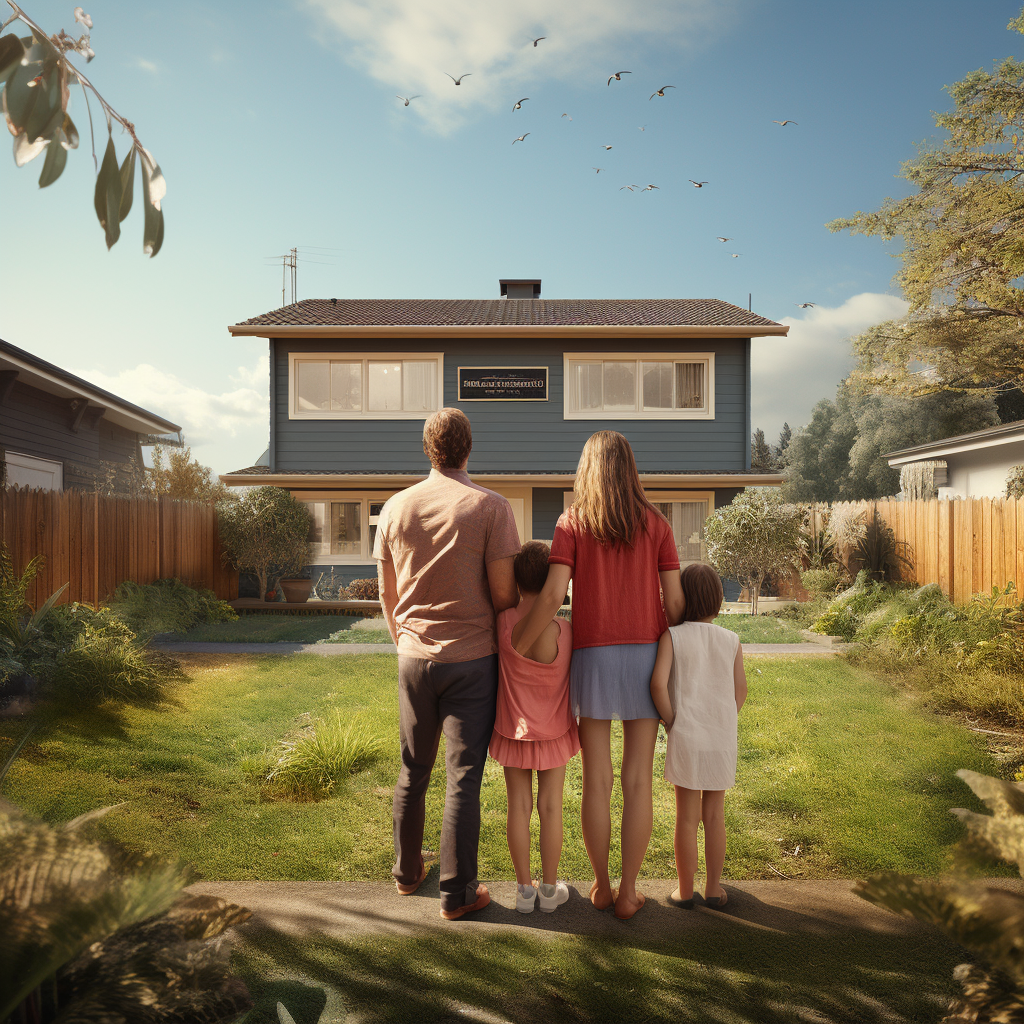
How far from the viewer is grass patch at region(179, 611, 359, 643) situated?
9273mm

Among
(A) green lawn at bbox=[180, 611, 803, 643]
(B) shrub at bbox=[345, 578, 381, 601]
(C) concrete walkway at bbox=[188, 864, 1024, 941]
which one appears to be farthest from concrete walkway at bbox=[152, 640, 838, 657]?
(C) concrete walkway at bbox=[188, 864, 1024, 941]

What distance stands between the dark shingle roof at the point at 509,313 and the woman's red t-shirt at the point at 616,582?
12.1 metres

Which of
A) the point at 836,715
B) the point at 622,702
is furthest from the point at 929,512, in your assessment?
the point at 622,702

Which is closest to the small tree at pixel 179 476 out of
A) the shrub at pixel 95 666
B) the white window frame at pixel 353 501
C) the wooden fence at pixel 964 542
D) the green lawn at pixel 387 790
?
the white window frame at pixel 353 501

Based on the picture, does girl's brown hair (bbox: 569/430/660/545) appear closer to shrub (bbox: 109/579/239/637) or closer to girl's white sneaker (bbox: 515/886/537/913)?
girl's white sneaker (bbox: 515/886/537/913)

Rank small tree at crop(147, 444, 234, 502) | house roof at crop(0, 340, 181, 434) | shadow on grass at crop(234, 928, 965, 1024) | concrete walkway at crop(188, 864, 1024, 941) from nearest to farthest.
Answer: shadow on grass at crop(234, 928, 965, 1024) → concrete walkway at crop(188, 864, 1024, 941) → house roof at crop(0, 340, 181, 434) → small tree at crop(147, 444, 234, 502)

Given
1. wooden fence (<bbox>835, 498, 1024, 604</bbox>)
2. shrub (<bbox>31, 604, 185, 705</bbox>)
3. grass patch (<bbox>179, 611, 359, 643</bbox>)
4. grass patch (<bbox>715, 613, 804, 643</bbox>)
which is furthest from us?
grass patch (<bbox>179, 611, 359, 643</bbox>)

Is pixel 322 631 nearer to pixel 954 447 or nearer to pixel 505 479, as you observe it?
pixel 505 479

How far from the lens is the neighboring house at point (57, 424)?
11.4 m

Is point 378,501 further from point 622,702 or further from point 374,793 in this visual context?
point 622,702

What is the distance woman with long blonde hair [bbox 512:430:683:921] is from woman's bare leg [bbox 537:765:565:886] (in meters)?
0.11

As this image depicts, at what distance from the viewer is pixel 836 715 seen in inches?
227

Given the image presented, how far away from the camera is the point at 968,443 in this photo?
15.9 meters

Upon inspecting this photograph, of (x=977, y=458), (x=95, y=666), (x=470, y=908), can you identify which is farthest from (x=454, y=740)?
(x=977, y=458)
